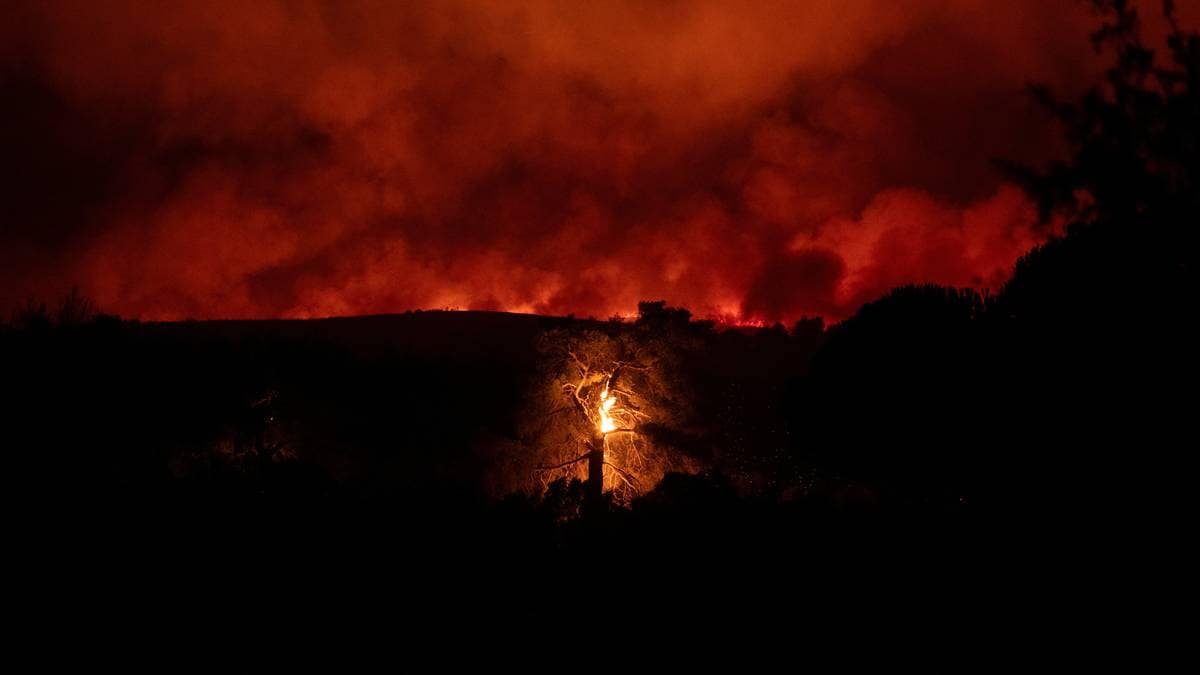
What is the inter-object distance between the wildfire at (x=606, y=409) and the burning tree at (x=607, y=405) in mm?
19

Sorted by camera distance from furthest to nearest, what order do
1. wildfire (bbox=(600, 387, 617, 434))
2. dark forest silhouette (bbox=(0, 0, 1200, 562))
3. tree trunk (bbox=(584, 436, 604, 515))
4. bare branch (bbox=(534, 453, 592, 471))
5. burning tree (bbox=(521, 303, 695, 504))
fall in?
wildfire (bbox=(600, 387, 617, 434)), burning tree (bbox=(521, 303, 695, 504)), bare branch (bbox=(534, 453, 592, 471)), tree trunk (bbox=(584, 436, 604, 515)), dark forest silhouette (bbox=(0, 0, 1200, 562))

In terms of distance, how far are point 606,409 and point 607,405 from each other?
115mm

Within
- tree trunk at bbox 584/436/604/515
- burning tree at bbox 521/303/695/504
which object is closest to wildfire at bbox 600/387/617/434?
burning tree at bbox 521/303/695/504

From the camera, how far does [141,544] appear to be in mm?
10242

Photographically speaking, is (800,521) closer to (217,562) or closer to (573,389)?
(217,562)

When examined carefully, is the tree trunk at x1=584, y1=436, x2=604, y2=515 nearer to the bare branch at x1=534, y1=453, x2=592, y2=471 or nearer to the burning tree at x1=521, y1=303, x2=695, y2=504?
the burning tree at x1=521, y1=303, x2=695, y2=504

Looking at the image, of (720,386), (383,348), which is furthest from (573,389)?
(383,348)

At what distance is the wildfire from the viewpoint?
73.2 ft

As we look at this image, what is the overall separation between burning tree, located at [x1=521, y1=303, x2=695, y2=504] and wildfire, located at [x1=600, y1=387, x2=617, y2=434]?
0.02m

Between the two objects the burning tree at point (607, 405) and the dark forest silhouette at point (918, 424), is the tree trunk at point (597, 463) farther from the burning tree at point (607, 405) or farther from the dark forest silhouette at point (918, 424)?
the dark forest silhouette at point (918, 424)

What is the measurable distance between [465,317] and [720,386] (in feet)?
56.7

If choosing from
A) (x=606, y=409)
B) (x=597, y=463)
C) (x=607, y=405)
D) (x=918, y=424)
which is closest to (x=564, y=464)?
(x=597, y=463)

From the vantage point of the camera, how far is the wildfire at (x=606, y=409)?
22297 mm

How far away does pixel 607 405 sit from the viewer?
22438 mm
